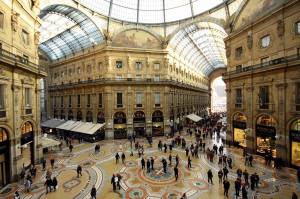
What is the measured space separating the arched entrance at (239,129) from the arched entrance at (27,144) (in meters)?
24.8

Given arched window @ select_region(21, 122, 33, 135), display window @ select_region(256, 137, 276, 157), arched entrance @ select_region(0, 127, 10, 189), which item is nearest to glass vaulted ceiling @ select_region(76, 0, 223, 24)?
arched window @ select_region(21, 122, 33, 135)

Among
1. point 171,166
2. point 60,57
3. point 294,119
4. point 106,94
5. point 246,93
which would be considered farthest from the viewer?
point 60,57

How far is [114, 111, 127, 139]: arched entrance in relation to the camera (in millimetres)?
30953

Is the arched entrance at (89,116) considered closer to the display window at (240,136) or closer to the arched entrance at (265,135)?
the display window at (240,136)

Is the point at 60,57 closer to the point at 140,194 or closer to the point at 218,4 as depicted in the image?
the point at 218,4

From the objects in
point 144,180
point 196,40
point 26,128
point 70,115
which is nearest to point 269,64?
point 144,180

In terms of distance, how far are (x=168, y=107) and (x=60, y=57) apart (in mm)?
27584

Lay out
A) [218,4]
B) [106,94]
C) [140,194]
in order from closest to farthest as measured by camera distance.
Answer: [140,194] < [218,4] < [106,94]

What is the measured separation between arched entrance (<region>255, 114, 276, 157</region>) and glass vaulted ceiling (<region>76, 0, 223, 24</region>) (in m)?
19.1

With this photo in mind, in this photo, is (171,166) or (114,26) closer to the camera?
(171,166)

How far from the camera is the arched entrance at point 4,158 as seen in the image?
47.3 ft

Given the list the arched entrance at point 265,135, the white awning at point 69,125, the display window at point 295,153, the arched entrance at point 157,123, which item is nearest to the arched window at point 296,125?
the display window at point 295,153

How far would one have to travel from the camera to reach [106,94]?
1197 inches

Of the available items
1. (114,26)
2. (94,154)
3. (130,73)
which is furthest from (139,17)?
(94,154)
